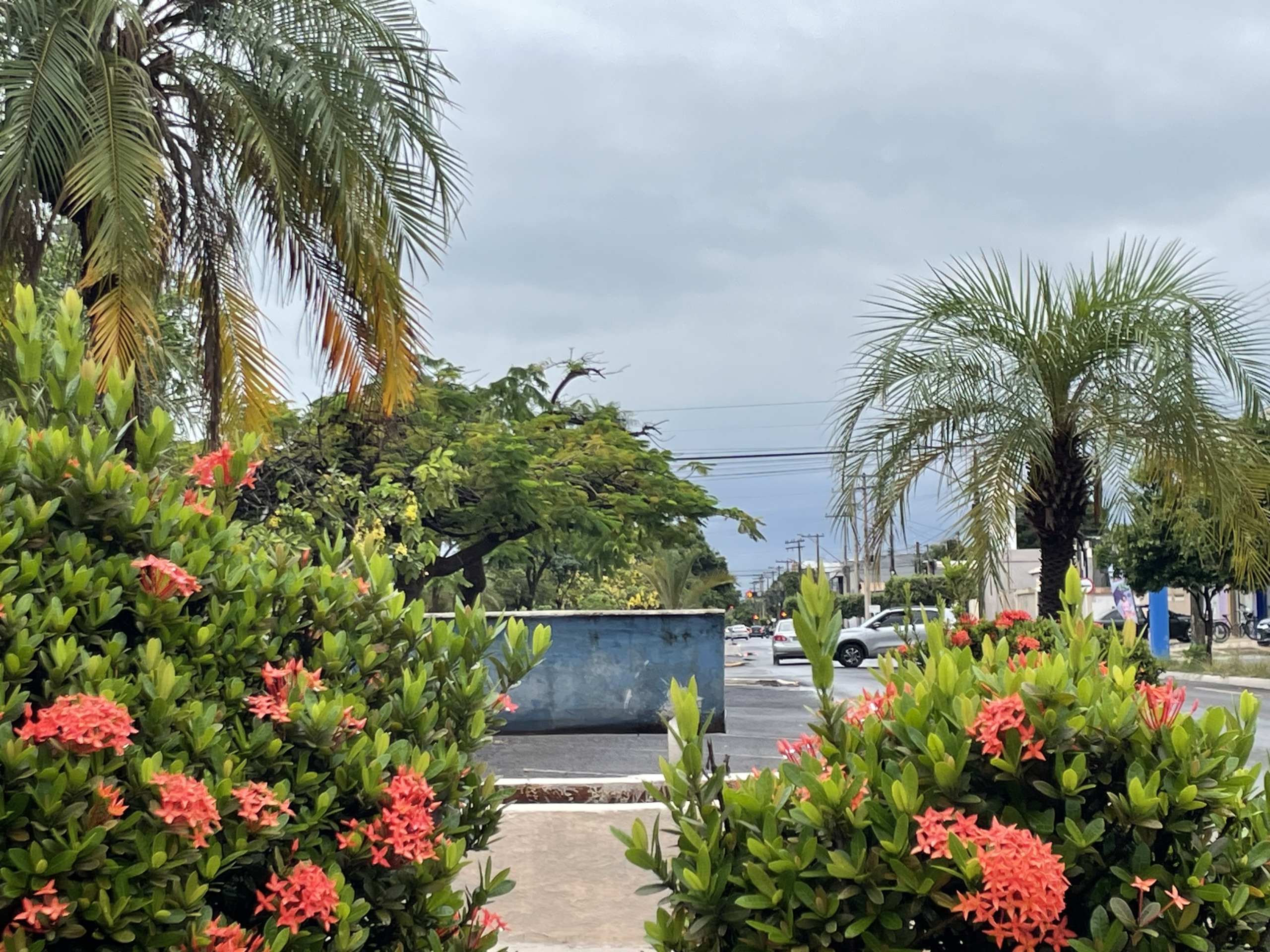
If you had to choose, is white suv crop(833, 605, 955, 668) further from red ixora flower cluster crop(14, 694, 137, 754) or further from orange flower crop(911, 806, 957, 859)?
red ixora flower cluster crop(14, 694, 137, 754)

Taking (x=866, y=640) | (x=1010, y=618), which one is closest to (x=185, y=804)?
(x=1010, y=618)

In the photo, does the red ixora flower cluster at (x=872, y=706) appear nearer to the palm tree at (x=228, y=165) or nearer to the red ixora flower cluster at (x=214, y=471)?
the red ixora flower cluster at (x=214, y=471)

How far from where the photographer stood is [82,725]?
2049 mm

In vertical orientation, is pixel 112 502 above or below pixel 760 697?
above

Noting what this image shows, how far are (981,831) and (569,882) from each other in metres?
3.66

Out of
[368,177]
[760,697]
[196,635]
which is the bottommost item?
[760,697]

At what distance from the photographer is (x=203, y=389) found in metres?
9.00

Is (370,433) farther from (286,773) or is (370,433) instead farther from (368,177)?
(286,773)

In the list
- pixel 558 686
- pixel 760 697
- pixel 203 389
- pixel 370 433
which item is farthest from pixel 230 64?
pixel 760 697

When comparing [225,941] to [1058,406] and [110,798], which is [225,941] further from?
[1058,406]

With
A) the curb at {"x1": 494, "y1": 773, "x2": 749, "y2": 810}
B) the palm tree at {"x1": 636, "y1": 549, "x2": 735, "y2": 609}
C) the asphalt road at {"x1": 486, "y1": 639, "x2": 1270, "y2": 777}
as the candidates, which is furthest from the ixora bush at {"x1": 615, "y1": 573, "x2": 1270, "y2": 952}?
the palm tree at {"x1": 636, "y1": 549, "x2": 735, "y2": 609}

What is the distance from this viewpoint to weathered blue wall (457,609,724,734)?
22.8 ft

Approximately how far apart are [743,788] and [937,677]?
0.44m

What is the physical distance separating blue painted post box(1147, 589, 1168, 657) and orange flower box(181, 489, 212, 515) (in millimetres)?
31441
